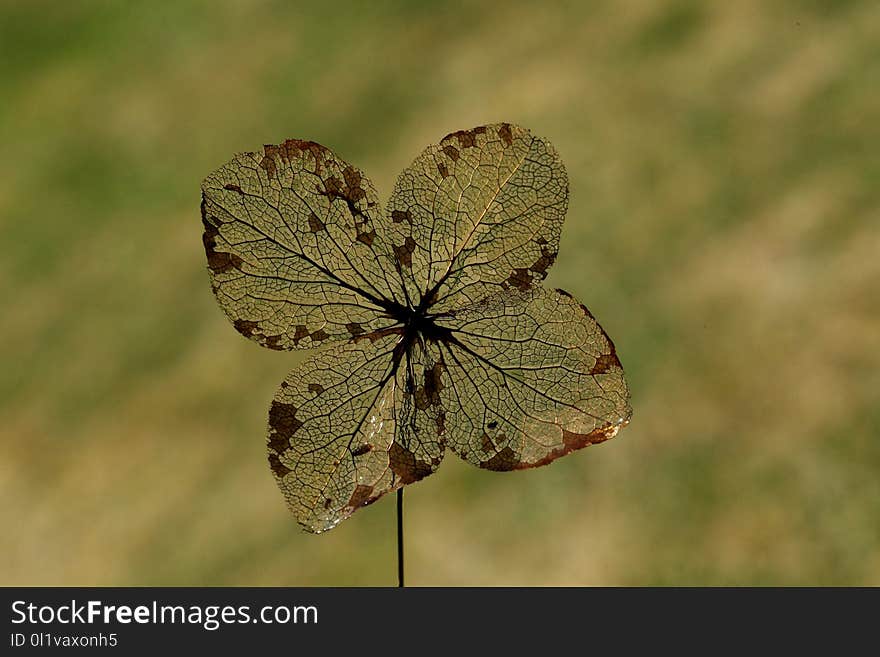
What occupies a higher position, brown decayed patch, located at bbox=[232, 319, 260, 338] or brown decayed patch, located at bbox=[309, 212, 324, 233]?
brown decayed patch, located at bbox=[309, 212, 324, 233]

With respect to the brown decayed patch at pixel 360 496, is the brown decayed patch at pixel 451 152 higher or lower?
higher

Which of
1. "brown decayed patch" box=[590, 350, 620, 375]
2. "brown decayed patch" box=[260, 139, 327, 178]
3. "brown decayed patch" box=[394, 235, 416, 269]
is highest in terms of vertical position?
"brown decayed patch" box=[260, 139, 327, 178]

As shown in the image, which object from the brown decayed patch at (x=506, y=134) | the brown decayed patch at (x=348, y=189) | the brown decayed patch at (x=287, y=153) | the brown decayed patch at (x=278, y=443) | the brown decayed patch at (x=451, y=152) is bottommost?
the brown decayed patch at (x=278, y=443)
